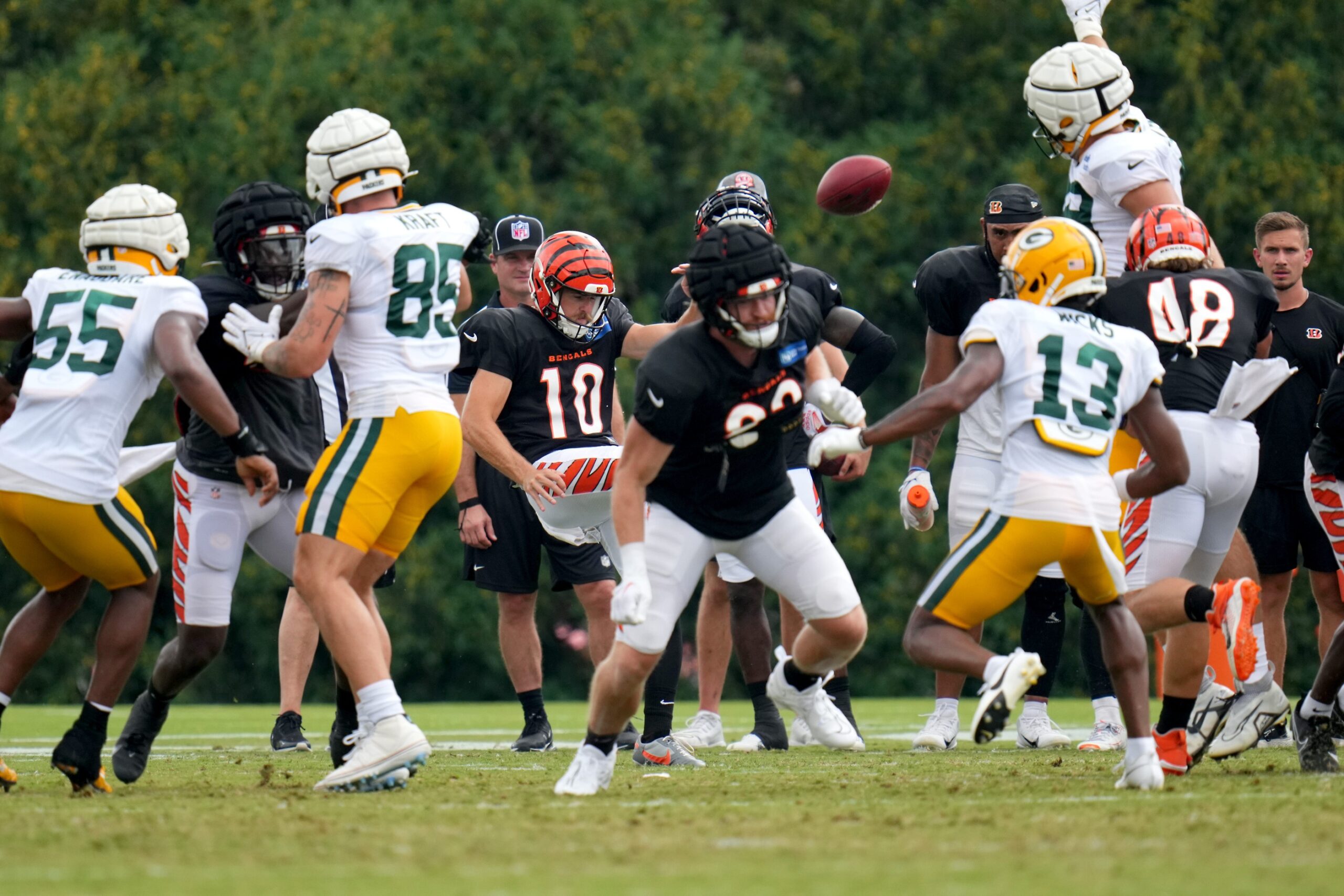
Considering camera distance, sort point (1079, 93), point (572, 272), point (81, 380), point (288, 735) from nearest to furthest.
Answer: point (81, 380), point (1079, 93), point (572, 272), point (288, 735)

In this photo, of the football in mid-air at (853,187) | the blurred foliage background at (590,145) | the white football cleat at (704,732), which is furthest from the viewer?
the blurred foliage background at (590,145)

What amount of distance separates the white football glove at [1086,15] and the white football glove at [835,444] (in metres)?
3.11

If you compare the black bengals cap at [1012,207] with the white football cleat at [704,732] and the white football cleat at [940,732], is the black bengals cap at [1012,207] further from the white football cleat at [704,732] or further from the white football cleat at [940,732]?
the white football cleat at [704,732]

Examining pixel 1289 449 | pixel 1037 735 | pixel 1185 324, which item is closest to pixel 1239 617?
pixel 1185 324

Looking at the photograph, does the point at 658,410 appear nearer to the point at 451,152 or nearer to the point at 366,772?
the point at 366,772

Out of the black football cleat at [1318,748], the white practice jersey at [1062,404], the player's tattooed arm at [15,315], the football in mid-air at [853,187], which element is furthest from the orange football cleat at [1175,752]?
the player's tattooed arm at [15,315]

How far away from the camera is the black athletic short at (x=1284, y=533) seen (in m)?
8.52

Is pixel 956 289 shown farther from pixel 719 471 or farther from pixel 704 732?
pixel 719 471

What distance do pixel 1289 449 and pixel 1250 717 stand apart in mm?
2721

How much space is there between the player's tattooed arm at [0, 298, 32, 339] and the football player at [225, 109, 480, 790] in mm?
659

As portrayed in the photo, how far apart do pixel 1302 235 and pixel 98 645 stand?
5.81 meters

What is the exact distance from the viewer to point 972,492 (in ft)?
25.2

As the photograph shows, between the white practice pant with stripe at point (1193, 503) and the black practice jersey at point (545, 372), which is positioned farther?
the black practice jersey at point (545, 372)

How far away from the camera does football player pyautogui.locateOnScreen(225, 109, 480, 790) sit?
5.51m
